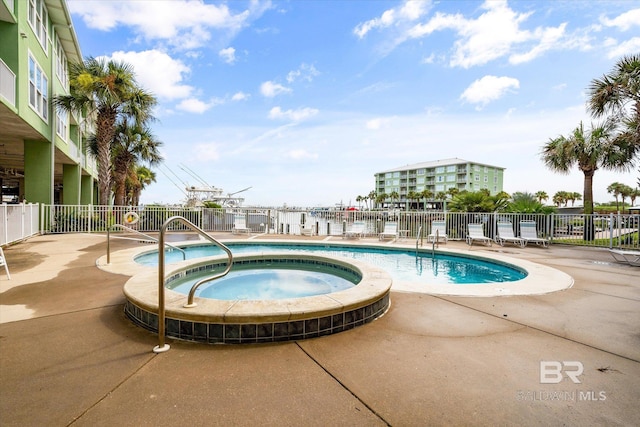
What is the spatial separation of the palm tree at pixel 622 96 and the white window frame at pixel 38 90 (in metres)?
21.7

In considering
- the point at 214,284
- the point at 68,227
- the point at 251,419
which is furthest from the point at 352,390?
the point at 68,227

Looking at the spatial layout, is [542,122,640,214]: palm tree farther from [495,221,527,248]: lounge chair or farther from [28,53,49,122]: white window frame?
[28,53,49,122]: white window frame

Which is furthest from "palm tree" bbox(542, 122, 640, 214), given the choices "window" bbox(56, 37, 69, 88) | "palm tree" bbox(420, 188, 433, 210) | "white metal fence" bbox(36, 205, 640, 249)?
"palm tree" bbox(420, 188, 433, 210)

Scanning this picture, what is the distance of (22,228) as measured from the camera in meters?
9.98

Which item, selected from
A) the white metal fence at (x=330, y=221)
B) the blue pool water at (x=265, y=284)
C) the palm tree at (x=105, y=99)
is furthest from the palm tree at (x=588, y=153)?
the palm tree at (x=105, y=99)

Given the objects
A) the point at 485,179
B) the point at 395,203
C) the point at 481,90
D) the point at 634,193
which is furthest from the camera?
the point at 395,203

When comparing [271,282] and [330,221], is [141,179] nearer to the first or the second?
[330,221]

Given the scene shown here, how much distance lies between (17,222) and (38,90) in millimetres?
5383

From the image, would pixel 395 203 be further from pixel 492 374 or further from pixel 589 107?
pixel 492 374

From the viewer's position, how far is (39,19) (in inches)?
452

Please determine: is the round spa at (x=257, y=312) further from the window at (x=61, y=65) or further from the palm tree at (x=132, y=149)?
the palm tree at (x=132, y=149)

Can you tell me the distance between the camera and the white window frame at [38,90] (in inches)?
412

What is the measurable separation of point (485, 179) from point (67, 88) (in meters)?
76.7

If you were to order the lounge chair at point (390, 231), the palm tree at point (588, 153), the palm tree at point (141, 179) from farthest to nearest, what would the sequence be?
the palm tree at point (141, 179) → the palm tree at point (588, 153) → the lounge chair at point (390, 231)
